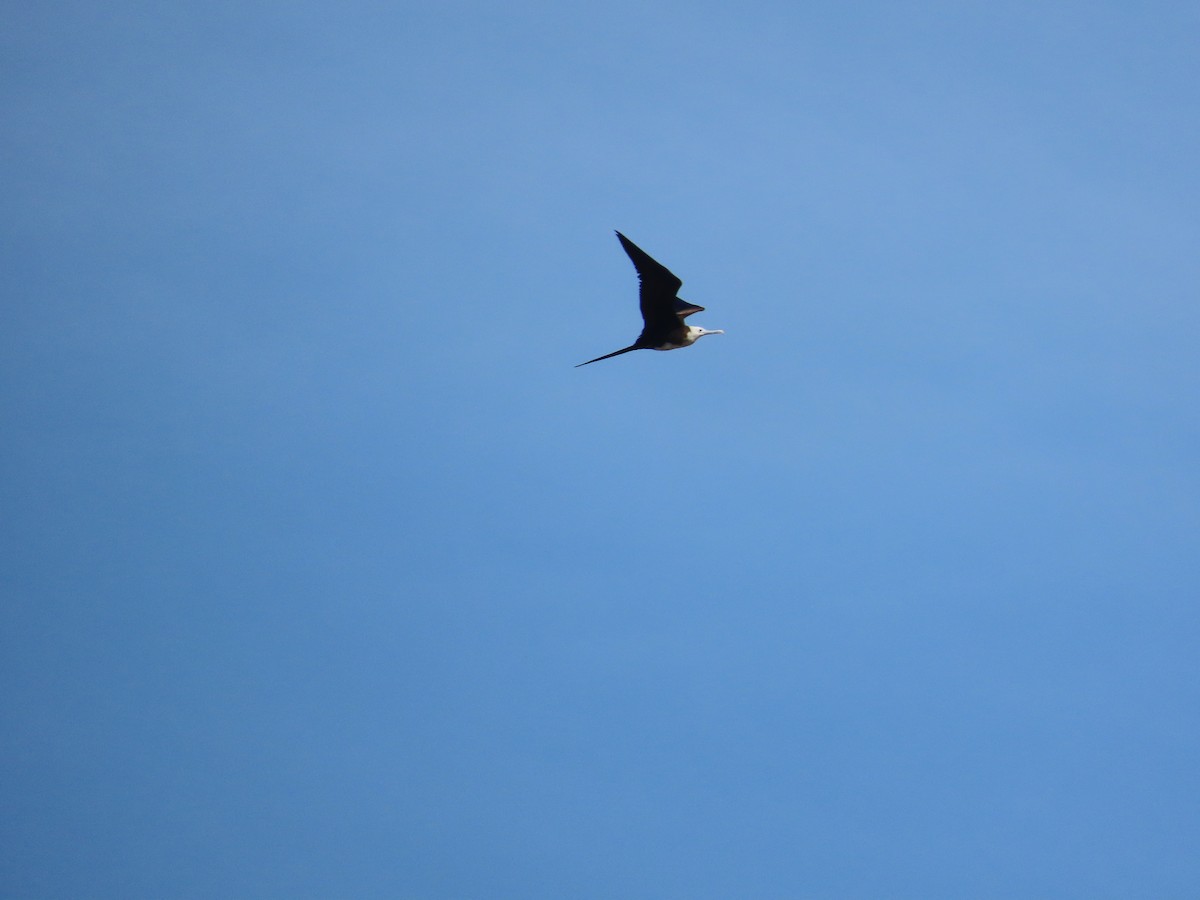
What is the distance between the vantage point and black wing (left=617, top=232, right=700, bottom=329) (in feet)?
48.9

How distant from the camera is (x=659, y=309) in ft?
52.7

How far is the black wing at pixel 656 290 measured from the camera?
48.9ft

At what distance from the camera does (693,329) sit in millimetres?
17156

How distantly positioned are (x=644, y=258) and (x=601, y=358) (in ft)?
4.90

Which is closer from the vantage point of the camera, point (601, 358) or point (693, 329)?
point (601, 358)

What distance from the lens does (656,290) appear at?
1563 cm

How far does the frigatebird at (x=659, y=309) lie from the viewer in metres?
15.1

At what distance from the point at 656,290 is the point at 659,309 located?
48 cm

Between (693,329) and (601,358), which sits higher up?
(693,329)

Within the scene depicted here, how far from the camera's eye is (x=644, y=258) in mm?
14945

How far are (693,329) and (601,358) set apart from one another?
80.1 inches

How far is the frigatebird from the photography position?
15086mm

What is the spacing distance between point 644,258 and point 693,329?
2.43 metres
